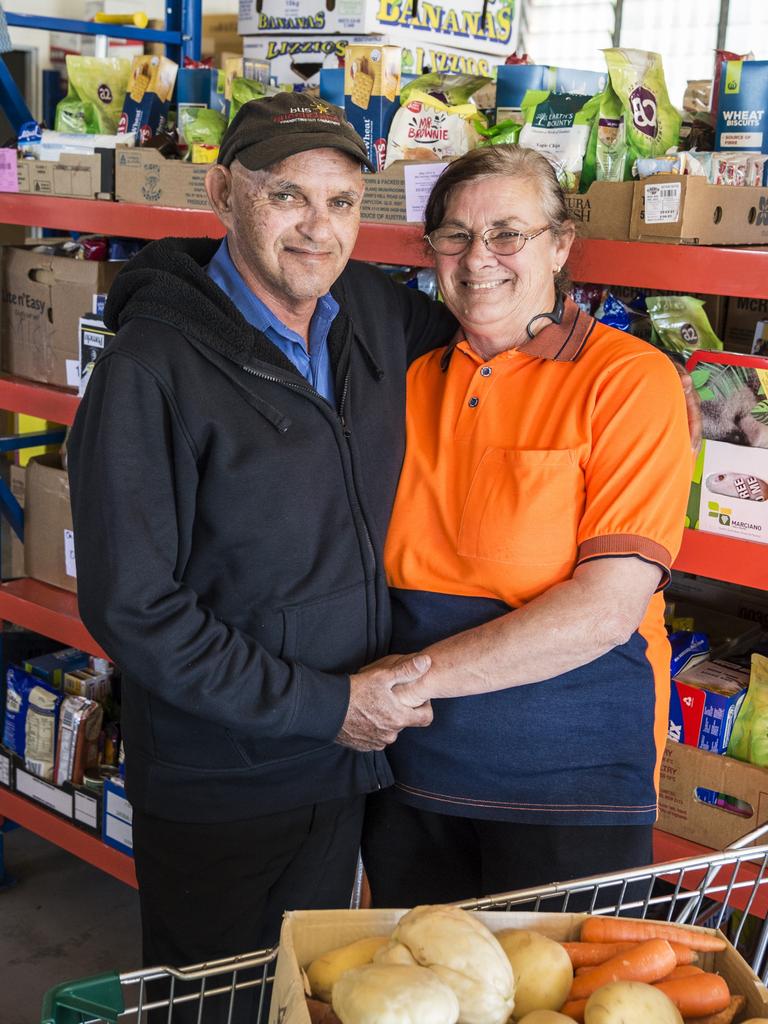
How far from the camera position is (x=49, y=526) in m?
3.33

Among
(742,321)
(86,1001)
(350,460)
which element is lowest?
(86,1001)

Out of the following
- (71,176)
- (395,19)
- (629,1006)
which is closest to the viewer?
(629,1006)

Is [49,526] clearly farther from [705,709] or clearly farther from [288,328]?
[705,709]

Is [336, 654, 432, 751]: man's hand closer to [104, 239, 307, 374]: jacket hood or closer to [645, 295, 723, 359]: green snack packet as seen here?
[104, 239, 307, 374]: jacket hood

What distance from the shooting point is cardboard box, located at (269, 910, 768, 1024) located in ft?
3.65

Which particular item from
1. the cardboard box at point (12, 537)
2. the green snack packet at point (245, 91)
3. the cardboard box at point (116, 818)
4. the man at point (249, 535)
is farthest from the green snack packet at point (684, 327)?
the cardboard box at point (12, 537)

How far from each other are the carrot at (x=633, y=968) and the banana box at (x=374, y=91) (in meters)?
1.82

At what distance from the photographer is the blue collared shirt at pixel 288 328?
1.85 m

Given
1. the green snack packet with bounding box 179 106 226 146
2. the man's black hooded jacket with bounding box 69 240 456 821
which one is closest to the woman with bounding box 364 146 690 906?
the man's black hooded jacket with bounding box 69 240 456 821

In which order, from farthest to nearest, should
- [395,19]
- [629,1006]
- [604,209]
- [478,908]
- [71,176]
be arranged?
[395,19] → [71,176] → [604,209] → [478,908] → [629,1006]

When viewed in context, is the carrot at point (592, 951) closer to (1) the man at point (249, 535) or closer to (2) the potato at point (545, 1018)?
(2) the potato at point (545, 1018)

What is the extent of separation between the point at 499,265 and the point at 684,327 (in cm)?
53

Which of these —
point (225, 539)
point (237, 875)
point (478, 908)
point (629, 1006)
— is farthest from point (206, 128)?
point (629, 1006)

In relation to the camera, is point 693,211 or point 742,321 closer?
point 693,211
